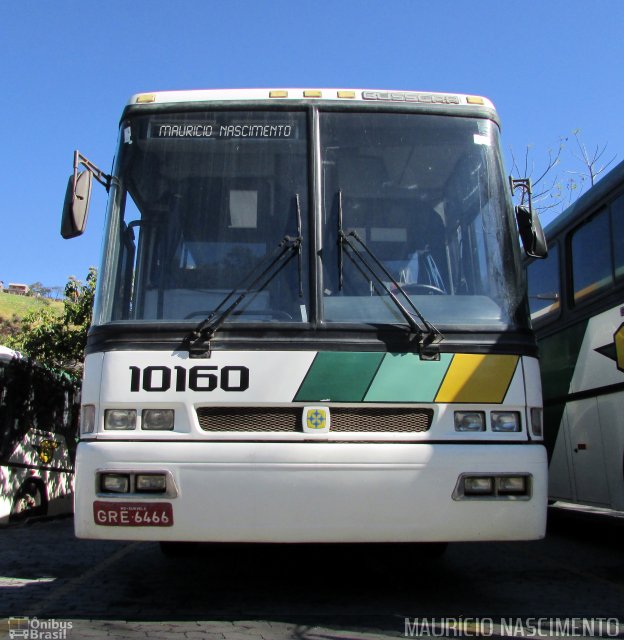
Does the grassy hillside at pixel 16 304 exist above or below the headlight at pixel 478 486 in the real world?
above

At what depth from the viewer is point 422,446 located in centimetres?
457

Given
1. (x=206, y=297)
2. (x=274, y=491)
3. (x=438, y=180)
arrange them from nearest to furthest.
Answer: (x=274, y=491), (x=206, y=297), (x=438, y=180)

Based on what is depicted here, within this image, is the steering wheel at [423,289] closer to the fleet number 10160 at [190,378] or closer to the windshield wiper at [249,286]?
the windshield wiper at [249,286]

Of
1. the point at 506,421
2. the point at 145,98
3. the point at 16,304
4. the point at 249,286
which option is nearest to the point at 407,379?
the point at 506,421

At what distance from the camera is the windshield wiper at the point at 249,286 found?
4.69 meters

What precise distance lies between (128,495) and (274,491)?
846 millimetres

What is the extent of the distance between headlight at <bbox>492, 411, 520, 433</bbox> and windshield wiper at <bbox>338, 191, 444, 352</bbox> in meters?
0.58

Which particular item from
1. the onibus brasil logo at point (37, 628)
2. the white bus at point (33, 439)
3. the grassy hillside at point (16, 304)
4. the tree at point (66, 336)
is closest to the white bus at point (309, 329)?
the onibus brasil logo at point (37, 628)

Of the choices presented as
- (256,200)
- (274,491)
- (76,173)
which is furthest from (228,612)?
(76,173)

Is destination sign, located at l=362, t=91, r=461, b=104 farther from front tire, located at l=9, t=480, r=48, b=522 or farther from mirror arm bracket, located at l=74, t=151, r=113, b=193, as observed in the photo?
front tire, located at l=9, t=480, r=48, b=522

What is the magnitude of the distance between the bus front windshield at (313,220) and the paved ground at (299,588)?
1.83m

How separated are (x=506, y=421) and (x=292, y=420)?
1.30 metres

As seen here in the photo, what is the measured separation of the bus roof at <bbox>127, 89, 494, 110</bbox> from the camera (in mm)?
5387

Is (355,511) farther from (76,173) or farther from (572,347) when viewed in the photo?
(572,347)
